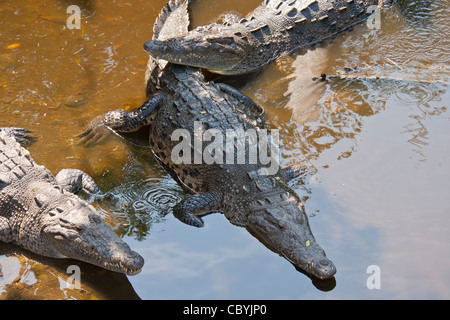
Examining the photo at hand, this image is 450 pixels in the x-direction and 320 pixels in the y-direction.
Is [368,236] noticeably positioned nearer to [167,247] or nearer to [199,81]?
[167,247]

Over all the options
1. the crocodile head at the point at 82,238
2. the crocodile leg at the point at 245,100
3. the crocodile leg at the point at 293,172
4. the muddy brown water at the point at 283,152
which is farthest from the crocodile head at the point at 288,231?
the crocodile leg at the point at 245,100

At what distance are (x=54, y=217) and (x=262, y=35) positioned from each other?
3894 millimetres

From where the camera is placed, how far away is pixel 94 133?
5.70 metres

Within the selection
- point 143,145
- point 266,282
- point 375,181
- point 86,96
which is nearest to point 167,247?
point 266,282

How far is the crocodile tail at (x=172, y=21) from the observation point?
6918mm

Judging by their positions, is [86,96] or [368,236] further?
[86,96]

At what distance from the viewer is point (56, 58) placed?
6770 mm

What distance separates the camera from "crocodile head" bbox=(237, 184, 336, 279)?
13.3 feet

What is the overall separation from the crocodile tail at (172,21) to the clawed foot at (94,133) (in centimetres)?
169

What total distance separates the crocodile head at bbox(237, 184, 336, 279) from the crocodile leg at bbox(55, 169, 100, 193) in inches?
62.1

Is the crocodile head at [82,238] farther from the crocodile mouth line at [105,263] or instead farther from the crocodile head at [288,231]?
the crocodile head at [288,231]

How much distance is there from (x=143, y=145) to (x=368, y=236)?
2659mm

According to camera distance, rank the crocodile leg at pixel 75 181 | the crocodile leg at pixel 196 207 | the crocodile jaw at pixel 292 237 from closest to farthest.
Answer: the crocodile jaw at pixel 292 237, the crocodile leg at pixel 196 207, the crocodile leg at pixel 75 181

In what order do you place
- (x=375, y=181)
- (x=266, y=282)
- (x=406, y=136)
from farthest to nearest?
1. (x=406, y=136)
2. (x=375, y=181)
3. (x=266, y=282)
